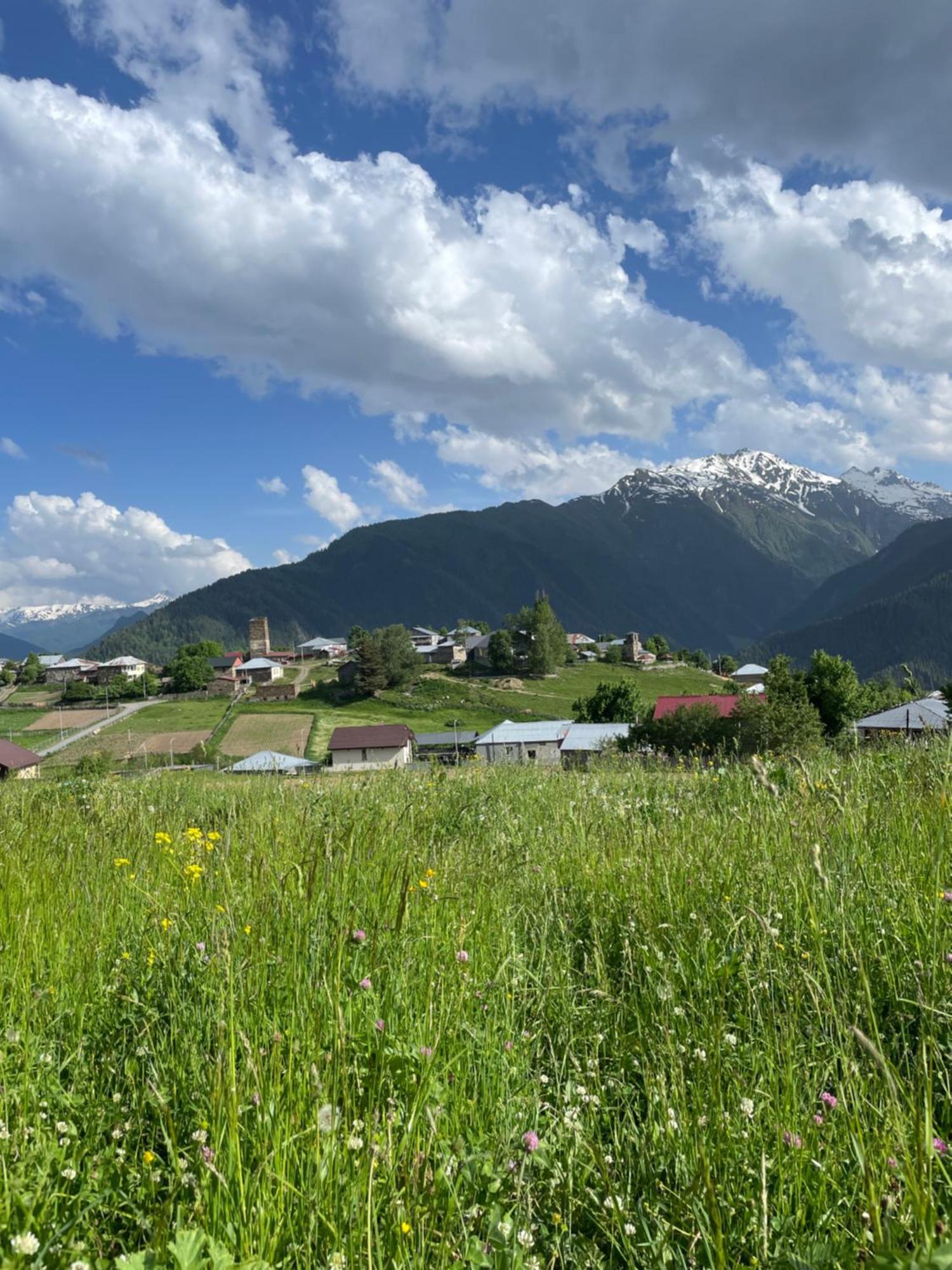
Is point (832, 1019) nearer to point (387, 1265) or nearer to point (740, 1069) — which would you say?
point (740, 1069)

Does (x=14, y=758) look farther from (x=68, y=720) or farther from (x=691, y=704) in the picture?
(x=68, y=720)

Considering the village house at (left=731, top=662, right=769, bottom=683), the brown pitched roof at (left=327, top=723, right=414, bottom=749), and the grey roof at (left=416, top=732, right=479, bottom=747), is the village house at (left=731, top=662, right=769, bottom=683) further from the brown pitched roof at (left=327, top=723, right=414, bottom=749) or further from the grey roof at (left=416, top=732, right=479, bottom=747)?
the brown pitched roof at (left=327, top=723, right=414, bottom=749)

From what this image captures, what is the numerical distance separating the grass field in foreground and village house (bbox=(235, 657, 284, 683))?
143750mm

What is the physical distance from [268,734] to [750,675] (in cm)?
11651

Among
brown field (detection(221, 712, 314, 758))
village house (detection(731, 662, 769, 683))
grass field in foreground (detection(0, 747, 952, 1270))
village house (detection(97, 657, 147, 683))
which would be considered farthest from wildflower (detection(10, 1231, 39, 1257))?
village house (detection(731, 662, 769, 683))

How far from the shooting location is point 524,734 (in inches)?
3194

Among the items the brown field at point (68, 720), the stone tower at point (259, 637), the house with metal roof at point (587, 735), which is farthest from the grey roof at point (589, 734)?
the stone tower at point (259, 637)

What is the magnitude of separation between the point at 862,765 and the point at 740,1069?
607 cm

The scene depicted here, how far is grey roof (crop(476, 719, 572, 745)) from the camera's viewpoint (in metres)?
77.6

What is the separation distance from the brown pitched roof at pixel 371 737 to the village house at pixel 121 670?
7723cm

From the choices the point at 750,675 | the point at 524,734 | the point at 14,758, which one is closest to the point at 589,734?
the point at 524,734

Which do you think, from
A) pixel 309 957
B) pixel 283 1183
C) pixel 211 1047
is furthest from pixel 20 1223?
pixel 309 957

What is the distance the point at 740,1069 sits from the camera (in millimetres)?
2631

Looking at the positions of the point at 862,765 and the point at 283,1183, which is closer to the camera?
the point at 283,1183
